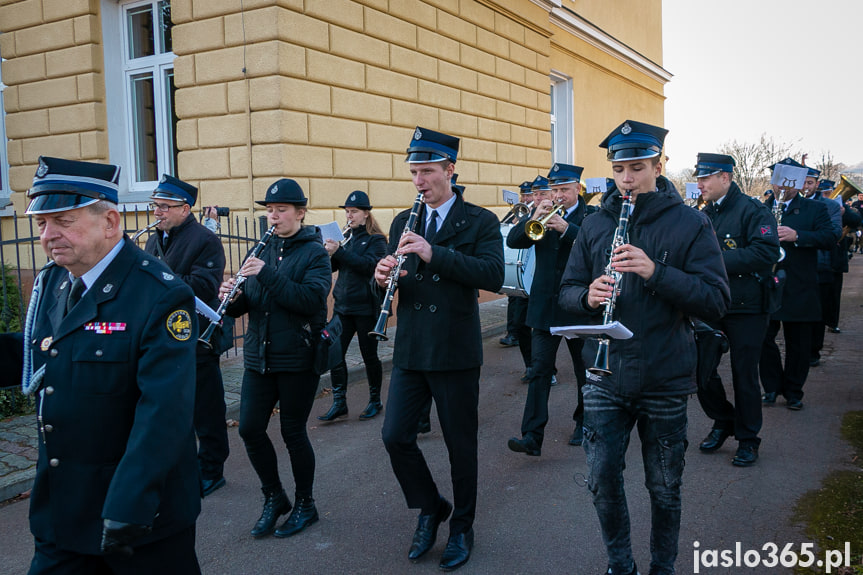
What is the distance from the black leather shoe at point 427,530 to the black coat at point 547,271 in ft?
6.84

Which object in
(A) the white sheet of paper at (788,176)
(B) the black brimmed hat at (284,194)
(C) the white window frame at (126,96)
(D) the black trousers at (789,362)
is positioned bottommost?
(D) the black trousers at (789,362)

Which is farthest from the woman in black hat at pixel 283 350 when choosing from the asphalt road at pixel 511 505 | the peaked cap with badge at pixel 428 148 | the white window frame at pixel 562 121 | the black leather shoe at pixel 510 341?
the white window frame at pixel 562 121

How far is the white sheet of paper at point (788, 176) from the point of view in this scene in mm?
7105

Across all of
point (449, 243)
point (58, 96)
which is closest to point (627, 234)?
point (449, 243)

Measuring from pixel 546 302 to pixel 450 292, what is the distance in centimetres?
207

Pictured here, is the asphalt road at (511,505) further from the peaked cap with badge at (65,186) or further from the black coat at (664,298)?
the peaked cap with badge at (65,186)

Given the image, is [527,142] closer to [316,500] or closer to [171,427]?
[316,500]

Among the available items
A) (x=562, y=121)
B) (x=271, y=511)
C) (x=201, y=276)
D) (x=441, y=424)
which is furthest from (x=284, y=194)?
(x=562, y=121)

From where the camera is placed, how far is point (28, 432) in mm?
6125

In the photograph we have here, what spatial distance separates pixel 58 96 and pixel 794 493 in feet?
36.7

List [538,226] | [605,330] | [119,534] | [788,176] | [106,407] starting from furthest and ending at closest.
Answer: [788,176] → [538,226] → [605,330] → [106,407] → [119,534]

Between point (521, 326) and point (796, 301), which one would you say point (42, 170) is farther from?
point (796, 301)

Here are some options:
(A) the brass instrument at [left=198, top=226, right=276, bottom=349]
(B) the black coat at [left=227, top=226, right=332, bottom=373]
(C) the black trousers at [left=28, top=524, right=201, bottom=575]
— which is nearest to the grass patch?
(B) the black coat at [left=227, top=226, right=332, bottom=373]

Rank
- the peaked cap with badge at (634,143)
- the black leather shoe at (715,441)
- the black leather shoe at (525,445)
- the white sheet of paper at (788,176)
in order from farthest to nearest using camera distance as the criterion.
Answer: the white sheet of paper at (788,176), the black leather shoe at (715,441), the black leather shoe at (525,445), the peaked cap with badge at (634,143)
